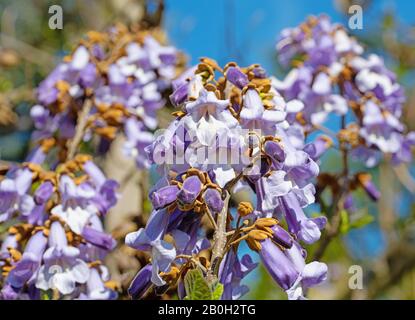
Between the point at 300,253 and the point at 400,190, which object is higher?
the point at 400,190

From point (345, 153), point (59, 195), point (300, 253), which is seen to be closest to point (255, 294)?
point (345, 153)

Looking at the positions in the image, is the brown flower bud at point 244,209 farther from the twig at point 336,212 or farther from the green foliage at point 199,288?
the twig at point 336,212

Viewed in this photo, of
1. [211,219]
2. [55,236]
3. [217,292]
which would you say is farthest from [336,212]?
[217,292]

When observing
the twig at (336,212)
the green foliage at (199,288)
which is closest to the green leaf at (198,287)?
the green foliage at (199,288)

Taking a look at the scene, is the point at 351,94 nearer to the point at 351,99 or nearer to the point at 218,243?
the point at 351,99

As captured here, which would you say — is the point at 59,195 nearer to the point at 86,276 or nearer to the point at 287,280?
the point at 86,276
